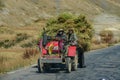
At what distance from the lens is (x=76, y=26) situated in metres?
38.7

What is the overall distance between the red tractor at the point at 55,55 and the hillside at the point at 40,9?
217ft

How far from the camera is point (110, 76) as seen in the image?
20.3m

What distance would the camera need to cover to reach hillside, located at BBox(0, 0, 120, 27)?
9400cm

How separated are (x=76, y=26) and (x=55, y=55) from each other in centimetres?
1690

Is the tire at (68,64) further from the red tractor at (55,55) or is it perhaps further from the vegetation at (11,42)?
the vegetation at (11,42)

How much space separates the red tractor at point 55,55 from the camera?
856 inches

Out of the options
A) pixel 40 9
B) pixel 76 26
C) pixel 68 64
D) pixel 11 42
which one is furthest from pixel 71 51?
pixel 40 9

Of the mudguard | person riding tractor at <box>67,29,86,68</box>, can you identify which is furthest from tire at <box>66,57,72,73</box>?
person riding tractor at <box>67,29,86,68</box>

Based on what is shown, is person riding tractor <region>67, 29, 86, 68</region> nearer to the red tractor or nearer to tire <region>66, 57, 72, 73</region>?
the red tractor

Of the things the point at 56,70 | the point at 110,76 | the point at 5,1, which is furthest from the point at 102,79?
the point at 5,1

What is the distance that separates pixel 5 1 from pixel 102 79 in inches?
3297

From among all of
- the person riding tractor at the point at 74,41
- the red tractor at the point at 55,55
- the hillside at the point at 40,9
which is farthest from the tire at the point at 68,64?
the hillside at the point at 40,9

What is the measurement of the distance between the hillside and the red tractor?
66255 millimetres

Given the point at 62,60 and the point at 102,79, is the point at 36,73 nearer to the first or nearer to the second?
the point at 62,60
